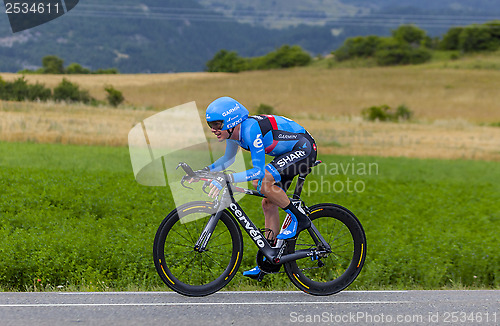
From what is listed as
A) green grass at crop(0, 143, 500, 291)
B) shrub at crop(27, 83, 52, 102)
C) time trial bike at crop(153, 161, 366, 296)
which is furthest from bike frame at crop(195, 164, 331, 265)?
shrub at crop(27, 83, 52, 102)

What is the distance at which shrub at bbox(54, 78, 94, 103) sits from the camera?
5756 cm

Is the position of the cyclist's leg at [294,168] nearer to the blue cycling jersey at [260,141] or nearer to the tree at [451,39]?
the blue cycling jersey at [260,141]

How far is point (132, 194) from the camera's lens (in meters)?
15.0

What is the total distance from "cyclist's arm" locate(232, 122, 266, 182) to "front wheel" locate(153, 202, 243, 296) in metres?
0.58

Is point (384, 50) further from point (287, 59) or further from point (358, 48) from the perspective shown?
point (287, 59)

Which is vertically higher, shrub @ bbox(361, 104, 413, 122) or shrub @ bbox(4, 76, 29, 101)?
shrub @ bbox(4, 76, 29, 101)

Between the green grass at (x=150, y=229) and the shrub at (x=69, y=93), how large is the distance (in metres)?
35.2

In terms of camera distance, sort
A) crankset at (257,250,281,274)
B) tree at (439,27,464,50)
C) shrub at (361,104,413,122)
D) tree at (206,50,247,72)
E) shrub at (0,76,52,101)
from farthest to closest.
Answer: tree at (439,27,464,50), tree at (206,50,247,72), shrub at (361,104,413,122), shrub at (0,76,52,101), crankset at (257,250,281,274)

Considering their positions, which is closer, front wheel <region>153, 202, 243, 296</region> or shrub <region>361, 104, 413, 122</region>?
front wheel <region>153, 202, 243, 296</region>

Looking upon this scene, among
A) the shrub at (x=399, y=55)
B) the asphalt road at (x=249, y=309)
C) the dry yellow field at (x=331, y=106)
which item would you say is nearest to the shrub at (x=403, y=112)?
the dry yellow field at (x=331, y=106)

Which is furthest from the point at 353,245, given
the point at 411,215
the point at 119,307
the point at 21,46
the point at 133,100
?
the point at 21,46

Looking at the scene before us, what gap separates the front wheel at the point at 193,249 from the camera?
6137mm

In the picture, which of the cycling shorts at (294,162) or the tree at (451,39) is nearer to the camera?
the cycling shorts at (294,162)

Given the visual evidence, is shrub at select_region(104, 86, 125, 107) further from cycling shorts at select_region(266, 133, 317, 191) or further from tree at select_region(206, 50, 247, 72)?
cycling shorts at select_region(266, 133, 317, 191)
